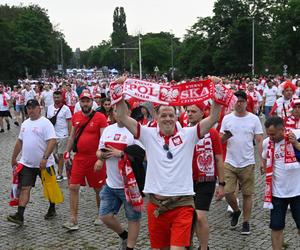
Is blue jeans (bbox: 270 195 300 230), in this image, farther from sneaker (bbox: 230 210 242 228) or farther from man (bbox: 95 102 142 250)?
sneaker (bbox: 230 210 242 228)

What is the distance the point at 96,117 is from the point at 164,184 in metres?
3.02

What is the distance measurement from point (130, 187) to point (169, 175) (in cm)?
115

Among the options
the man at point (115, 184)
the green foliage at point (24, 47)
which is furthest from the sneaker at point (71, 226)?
the green foliage at point (24, 47)

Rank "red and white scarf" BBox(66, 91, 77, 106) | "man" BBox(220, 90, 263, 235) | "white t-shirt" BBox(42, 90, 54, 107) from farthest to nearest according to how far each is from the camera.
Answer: "white t-shirt" BBox(42, 90, 54, 107) → "red and white scarf" BBox(66, 91, 77, 106) → "man" BBox(220, 90, 263, 235)

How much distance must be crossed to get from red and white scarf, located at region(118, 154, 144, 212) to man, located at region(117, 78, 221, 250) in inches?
36.4

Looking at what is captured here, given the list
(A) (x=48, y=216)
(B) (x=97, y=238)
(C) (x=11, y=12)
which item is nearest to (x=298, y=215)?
(B) (x=97, y=238)

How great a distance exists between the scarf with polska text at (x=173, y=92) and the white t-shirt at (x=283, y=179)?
1147mm

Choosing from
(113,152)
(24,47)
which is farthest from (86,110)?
(24,47)

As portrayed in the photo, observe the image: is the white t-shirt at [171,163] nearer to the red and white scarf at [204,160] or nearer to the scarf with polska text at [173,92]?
the scarf with polska text at [173,92]

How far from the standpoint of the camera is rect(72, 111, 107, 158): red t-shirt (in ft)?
23.5

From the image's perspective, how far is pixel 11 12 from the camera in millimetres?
89062

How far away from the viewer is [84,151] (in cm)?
716

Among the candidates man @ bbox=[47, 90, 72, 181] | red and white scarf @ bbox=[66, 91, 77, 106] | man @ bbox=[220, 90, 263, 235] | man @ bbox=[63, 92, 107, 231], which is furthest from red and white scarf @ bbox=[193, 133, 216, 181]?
red and white scarf @ bbox=[66, 91, 77, 106]

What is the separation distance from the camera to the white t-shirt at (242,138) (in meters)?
7.00
